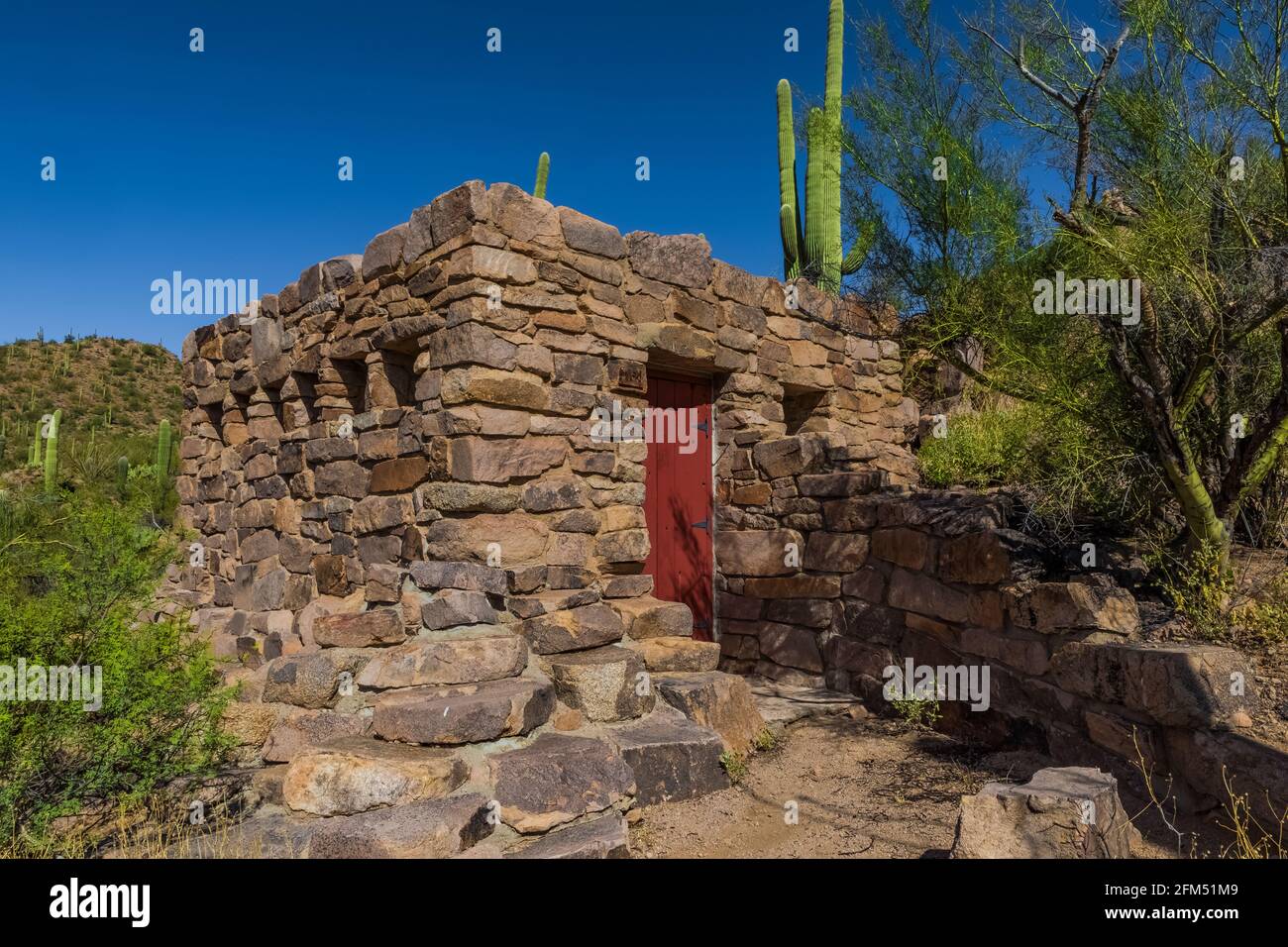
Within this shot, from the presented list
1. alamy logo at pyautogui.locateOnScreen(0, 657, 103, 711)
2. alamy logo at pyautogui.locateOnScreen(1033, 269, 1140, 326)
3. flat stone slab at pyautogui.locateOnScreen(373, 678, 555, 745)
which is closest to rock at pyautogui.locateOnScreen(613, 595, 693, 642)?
flat stone slab at pyautogui.locateOnScreen(373, 678, 555, 745)

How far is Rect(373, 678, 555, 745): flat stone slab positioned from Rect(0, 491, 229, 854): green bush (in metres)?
0.79

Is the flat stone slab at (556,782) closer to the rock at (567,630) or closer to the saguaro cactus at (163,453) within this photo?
the rock at (567,630)

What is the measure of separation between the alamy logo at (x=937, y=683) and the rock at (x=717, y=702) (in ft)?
2.96

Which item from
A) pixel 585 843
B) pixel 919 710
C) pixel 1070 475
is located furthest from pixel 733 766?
pixel 1070 475

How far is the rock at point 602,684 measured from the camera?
3557 millimetres

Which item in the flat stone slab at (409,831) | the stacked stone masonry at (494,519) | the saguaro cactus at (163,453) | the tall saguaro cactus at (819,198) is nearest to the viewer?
the flat stone slab at (409,831)

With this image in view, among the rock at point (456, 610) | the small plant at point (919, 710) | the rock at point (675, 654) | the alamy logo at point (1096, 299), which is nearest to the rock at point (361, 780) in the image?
the rock at point (456, 610)

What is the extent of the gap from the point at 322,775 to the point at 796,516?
3.40 meters

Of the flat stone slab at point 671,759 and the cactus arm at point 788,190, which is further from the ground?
the cactus arm at point 788,190

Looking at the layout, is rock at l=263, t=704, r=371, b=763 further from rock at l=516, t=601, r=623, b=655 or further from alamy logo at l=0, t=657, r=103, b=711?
rock at l=516, t=601, r=623, b=655

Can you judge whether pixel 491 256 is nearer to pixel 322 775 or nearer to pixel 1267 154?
pixel 322 775

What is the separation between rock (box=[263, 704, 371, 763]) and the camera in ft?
11.1

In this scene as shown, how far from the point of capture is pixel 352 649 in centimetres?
371

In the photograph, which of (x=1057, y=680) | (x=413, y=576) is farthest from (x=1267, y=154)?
(x=413, y=576)
